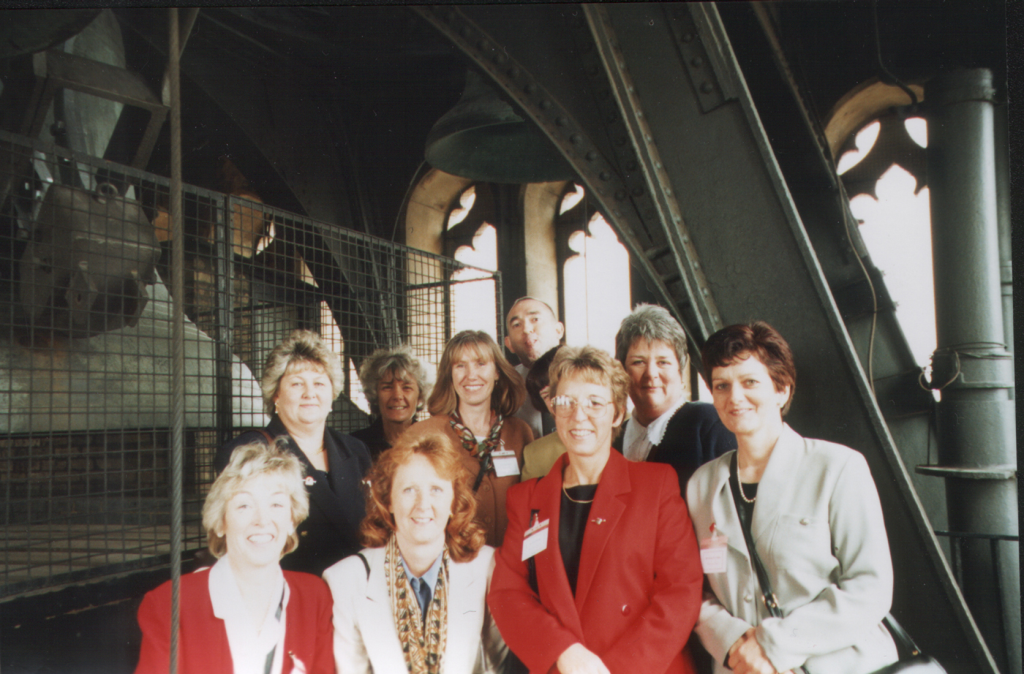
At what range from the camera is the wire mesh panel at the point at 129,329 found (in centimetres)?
185

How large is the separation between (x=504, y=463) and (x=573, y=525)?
1.04ft

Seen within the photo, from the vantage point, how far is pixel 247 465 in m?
1.72

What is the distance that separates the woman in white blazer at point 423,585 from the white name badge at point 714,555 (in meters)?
0.56

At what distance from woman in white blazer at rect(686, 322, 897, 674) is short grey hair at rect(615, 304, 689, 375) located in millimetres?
170

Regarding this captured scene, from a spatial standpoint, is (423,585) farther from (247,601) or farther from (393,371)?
(393,371)

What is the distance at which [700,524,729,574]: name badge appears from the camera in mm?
1574

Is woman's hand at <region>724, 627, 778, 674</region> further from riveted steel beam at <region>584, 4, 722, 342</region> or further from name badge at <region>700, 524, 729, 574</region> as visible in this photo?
riveted steel beam at <region>584, 4, 722, 342</region>

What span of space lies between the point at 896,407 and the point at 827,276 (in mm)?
420

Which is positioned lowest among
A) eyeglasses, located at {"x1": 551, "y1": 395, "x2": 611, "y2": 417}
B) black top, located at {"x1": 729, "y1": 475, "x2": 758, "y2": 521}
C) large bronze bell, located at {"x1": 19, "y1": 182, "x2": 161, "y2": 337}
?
black top, located at {"x1": 729, "y1": 475, "x2": 758, "y2": 521}

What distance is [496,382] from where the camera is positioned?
1.88 meters

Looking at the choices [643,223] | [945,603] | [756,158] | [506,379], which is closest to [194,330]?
[506,379]

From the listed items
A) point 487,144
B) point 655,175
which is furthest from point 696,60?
point 487,144

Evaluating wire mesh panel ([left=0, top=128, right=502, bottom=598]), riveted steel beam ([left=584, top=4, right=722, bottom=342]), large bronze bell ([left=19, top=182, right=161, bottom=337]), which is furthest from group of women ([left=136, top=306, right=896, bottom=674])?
large bronze bell ([left=19, top=182, right=161, bottom=337])

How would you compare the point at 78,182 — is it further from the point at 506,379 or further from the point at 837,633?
the point at 837,633
